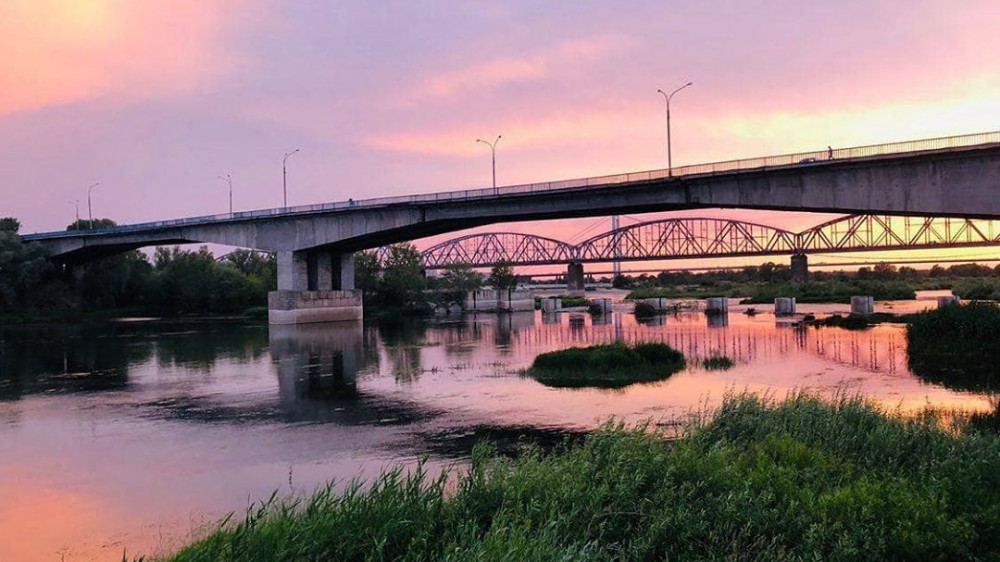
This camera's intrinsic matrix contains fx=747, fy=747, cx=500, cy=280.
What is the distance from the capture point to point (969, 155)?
41188 millimetres

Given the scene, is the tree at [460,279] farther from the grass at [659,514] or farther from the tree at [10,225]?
the grass at [659,514]

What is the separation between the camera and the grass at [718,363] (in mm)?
32750

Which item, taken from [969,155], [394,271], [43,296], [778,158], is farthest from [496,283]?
[969,155]

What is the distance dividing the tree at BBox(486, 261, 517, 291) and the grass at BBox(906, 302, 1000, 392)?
94688mm

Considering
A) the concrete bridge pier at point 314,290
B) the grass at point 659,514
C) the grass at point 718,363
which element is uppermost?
the concrete bridge pier at point 314,290

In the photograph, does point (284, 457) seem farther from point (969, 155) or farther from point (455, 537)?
point (969, 155)

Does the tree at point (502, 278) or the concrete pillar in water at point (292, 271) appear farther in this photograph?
the tree at point (502, 278)

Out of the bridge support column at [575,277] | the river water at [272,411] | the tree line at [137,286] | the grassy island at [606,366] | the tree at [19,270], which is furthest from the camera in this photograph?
the bridge support column at [575,277]

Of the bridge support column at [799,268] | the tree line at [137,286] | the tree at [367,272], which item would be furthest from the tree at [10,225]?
the bridge support column at [799,268]

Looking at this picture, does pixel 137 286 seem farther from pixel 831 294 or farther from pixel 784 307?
pixel 831 294

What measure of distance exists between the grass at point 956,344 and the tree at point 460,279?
301 feet

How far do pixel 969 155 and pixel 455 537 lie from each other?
4307cm

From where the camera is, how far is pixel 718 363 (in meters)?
33.8

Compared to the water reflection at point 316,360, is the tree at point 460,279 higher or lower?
higher
